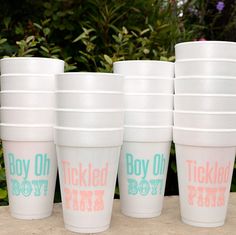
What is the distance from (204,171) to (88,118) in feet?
1.10

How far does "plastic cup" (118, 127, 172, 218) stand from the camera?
1311 mm

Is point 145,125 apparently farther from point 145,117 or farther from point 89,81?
point 89,81

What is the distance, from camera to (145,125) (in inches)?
51.4

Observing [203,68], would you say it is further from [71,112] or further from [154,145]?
[71,112]

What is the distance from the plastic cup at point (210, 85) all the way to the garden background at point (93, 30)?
0.64 meters

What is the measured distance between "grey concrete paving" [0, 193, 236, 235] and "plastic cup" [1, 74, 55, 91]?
14.0 inches

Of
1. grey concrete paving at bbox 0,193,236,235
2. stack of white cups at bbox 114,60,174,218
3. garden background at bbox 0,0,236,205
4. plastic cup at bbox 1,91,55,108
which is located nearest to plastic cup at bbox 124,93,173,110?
stack of white cups at bbox 114,60,174,218

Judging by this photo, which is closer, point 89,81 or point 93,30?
point 89,81

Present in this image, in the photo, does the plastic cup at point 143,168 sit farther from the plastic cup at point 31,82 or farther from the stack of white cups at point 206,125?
the plastic cup at point 31,82

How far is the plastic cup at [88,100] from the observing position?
3.84 ft

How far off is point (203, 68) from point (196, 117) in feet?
0.41

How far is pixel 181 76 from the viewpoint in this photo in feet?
4.27

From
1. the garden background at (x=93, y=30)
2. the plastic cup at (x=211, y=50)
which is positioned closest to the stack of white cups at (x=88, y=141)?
the plastic cup at (x=211, y=50)

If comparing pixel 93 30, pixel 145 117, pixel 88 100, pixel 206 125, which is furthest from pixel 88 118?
pixel 93 30
